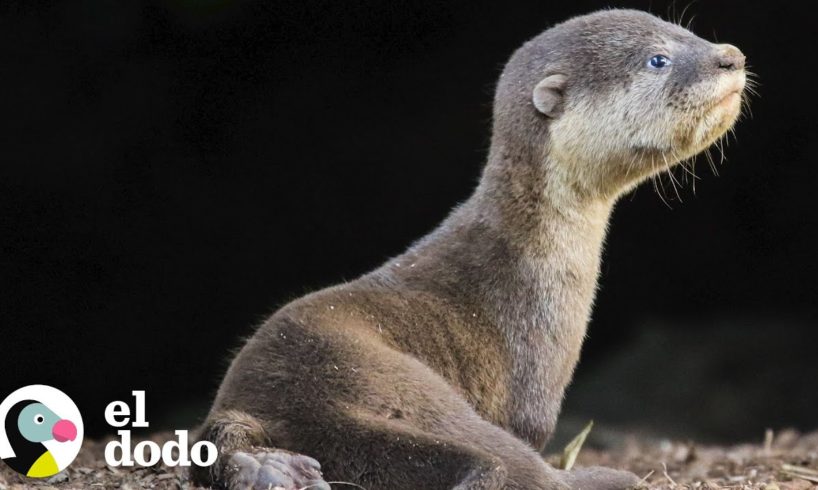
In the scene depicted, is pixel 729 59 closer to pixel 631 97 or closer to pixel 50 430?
pixel 631 97

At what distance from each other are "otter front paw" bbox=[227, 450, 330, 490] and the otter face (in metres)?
1.77

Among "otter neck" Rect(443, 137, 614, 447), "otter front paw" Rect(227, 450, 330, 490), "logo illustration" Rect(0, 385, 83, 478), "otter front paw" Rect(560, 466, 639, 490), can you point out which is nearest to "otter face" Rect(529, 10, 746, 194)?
"otter neck" Rect(443, 137, 614, 447)

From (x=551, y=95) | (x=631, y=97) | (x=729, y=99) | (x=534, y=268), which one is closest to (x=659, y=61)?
(x=631, y=97)

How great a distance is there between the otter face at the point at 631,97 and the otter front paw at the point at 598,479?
3.81ft

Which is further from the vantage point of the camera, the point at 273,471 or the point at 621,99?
the point at 621,99

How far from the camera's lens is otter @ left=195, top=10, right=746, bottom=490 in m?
4.10

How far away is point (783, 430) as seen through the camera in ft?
29.0

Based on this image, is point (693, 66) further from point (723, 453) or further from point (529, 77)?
point (723, 453)

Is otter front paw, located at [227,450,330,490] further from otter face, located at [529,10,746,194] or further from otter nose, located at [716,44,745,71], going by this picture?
otter nose, located at [716,44,745,71]

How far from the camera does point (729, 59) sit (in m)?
4.70

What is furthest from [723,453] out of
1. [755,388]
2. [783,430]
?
[755,388]

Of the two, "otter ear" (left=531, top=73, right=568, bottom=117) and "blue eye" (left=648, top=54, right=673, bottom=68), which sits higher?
"blue eye" (left=648, top=54, right=673, bottom=68)

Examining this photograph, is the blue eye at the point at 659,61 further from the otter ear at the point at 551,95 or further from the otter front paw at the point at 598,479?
the otter front paw at the point at 598,479

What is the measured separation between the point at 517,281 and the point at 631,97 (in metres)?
0.87
